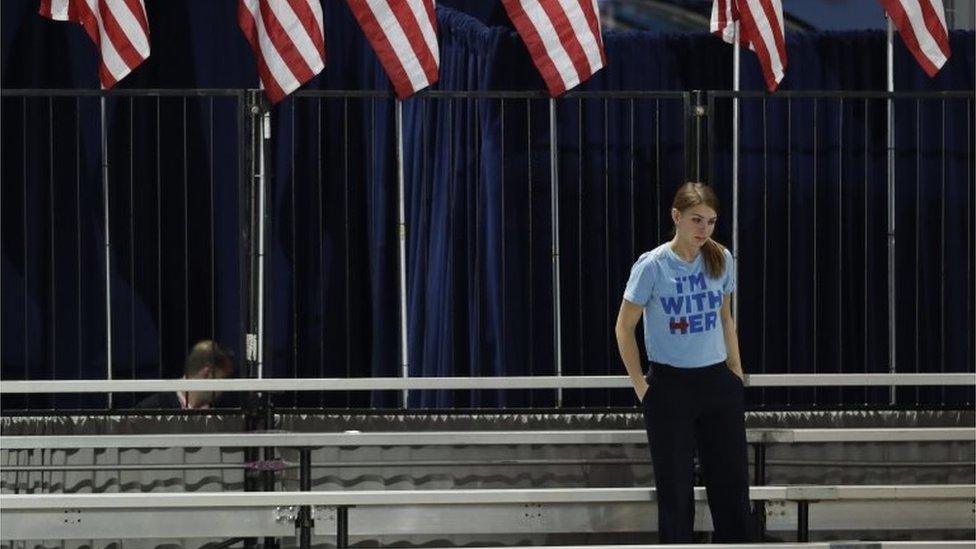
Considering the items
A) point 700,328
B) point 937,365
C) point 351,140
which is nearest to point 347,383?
point 700,328

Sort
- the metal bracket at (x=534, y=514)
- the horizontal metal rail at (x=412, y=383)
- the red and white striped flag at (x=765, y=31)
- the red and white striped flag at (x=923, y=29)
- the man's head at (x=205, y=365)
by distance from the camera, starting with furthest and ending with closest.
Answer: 1. the man's head at (x=205, y=365)
2. the red and white striped flag at (x=923, y=29)
3. the red and white striped flag at (x=765, y=31)
4. the horizontal metal rail at (x=412, y=383)
5. the metal bracket at (x=534, y=514)

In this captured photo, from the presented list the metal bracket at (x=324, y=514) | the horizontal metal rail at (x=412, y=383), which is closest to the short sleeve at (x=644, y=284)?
the horizontal metal rail at (x=412, y=383)

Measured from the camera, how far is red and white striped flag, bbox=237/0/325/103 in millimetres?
8086

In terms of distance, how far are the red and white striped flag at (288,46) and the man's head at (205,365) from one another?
4.39ft

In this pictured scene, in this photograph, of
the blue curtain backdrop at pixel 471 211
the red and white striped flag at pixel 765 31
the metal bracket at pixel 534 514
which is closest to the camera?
the metal bracket at pixel 534 514

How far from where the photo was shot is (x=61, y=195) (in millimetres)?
9391

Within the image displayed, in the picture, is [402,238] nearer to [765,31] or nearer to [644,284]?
[765,31]

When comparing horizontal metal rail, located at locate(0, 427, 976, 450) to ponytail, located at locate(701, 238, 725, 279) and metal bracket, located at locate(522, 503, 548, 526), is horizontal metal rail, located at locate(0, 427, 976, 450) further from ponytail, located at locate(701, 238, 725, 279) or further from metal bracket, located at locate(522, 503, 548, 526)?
ponytail, located at locate(701, 238, 725, 279)

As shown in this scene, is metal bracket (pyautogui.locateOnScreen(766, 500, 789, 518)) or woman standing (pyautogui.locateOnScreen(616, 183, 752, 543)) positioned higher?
woman standing (pyautogui.locateOnScreen(616, 183, 752, 543))

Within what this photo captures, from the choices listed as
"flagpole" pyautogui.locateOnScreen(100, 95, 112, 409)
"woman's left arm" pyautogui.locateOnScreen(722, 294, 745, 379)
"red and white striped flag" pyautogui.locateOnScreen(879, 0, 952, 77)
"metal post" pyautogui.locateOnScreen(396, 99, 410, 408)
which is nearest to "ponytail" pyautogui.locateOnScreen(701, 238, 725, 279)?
"woman's left arm" pyautogui.locateOnScreen(722, 294, 745, 379)

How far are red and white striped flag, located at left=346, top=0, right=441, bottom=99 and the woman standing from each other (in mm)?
1870

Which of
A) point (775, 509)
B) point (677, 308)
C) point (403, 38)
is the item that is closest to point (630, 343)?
point (677, 308)

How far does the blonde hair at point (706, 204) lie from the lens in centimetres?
655

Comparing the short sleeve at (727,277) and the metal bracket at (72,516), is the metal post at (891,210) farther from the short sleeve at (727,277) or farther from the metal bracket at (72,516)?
the metal bracket at (72,516)
